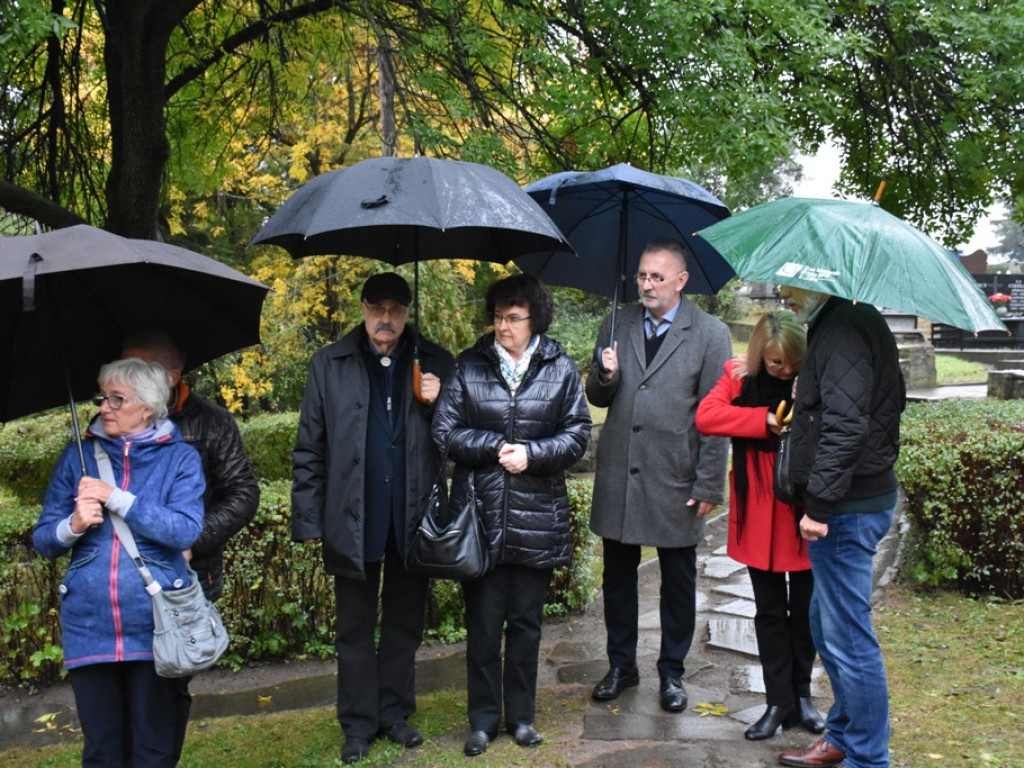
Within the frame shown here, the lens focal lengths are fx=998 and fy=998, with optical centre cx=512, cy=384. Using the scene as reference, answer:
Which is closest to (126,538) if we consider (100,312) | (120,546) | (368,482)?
(120,546)

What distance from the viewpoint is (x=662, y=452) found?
14.9 ft

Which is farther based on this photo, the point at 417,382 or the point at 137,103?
the point at 137,103

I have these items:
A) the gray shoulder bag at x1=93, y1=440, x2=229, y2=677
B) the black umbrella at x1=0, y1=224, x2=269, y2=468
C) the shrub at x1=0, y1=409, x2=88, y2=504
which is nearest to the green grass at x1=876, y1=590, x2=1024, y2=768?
the gray shoulder bag at x1=93, y1=440, x2=229, y2=677

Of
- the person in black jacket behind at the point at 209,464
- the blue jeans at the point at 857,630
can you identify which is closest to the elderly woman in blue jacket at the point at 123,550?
the person in black jacket behind at the point at 209,464

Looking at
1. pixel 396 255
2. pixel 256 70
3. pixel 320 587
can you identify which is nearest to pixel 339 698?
pixel 320 587

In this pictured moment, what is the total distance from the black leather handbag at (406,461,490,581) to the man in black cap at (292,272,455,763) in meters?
0.14

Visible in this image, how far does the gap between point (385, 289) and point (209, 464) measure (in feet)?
3.35

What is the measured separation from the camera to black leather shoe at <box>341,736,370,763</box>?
404 cm

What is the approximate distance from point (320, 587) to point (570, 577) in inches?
62.7

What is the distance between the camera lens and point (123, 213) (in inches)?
275

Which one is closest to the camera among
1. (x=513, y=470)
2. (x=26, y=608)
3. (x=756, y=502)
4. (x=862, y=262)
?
(x=862, y=262)

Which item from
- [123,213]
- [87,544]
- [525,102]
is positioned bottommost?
[87,544]

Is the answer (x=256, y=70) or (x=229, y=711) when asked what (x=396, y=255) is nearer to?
(x=229, y=711)

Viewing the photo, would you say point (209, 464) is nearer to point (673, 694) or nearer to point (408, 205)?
point (408, 205)
